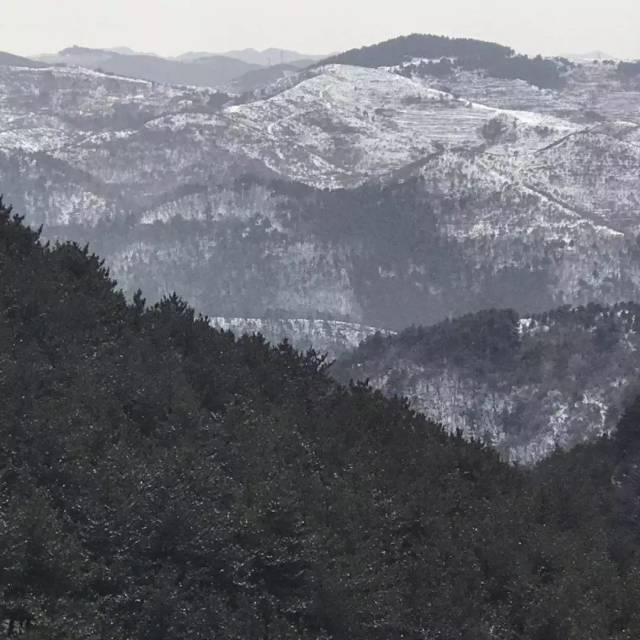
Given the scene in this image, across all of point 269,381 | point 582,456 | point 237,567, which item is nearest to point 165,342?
→ point 269,381

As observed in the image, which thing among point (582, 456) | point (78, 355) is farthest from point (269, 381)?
point (582, 456)

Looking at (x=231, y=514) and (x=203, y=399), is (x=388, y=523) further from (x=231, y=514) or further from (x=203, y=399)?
(x=203, y=399)

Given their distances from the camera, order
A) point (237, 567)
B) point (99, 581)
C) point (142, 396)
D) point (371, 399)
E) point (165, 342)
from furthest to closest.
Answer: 1. point (371, 399)
2. point (165, 342)
3. point (142, 396)
4. point (237, 567)
5. point (99, 581)

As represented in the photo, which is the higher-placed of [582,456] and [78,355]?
[78,355]

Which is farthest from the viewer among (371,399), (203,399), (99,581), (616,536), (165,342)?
(371,399)

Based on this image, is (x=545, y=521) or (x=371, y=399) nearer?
(x=545, y=521)

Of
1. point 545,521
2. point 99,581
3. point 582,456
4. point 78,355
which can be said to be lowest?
point 582,456
